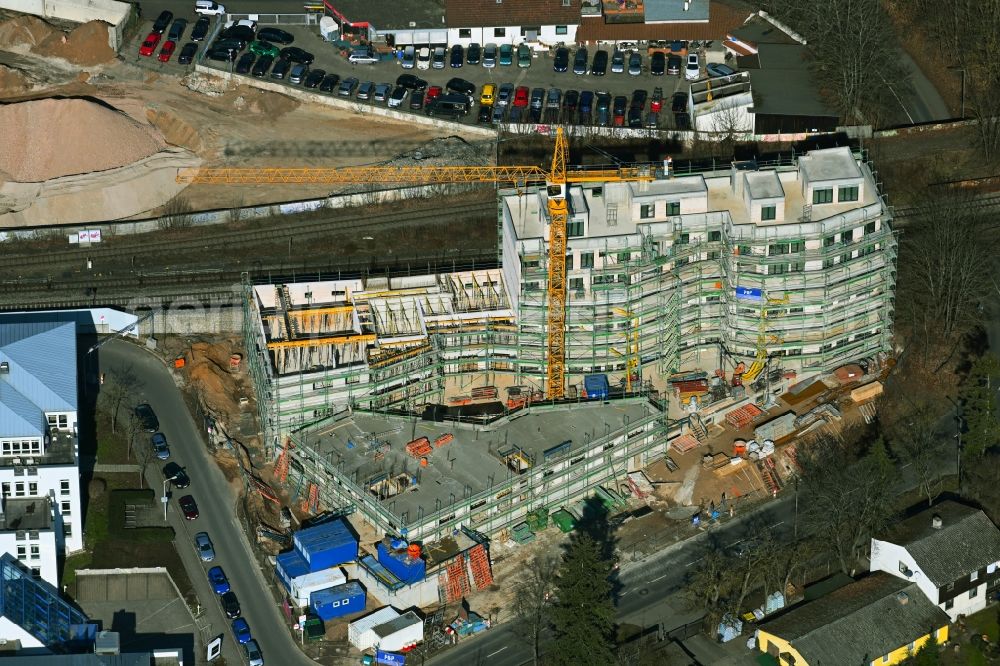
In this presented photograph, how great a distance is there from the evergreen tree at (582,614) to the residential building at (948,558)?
2776cm

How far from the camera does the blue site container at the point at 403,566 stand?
196625 millimetres

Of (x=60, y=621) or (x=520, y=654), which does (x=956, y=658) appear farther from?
(x=60, y=621)

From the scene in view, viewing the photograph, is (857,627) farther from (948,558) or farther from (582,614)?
(582,614)

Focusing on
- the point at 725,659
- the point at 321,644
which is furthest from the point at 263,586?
the point at 725,659

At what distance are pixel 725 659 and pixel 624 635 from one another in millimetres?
9509

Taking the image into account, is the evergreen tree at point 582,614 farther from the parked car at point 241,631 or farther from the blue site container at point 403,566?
the parked car at point 241,631

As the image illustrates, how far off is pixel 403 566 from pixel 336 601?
6965 millimetres

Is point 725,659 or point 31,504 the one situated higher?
point 31,504

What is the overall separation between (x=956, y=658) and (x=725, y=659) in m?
20.9

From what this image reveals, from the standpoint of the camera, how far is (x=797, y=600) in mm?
198000

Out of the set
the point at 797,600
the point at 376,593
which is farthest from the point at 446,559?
the point at 797,600

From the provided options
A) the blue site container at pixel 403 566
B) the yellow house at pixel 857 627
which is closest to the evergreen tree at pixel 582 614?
the blue site container at pixel 403 566

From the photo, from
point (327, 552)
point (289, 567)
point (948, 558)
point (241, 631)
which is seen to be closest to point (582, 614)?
point (327, 552)

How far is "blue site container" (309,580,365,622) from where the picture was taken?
195500 millimetres
